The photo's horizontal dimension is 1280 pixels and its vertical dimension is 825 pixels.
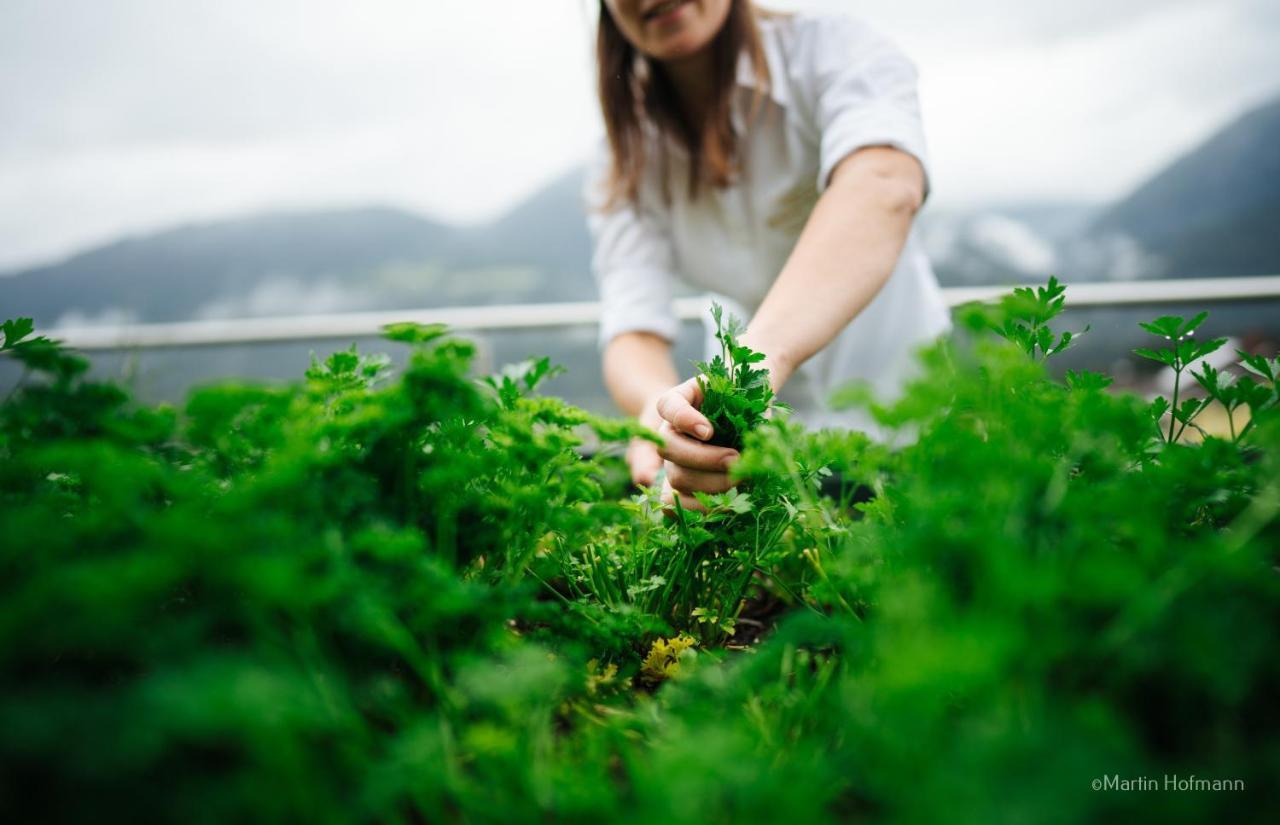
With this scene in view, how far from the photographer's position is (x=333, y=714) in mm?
390

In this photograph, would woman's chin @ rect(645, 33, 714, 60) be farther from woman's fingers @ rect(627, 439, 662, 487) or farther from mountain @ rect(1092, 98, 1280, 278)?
mountain @ rect(1092, 98, 1280, 278)

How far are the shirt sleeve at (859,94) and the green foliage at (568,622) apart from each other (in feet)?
2.21

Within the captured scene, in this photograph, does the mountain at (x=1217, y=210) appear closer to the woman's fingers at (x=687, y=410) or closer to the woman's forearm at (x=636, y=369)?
the woman's forearm at (x=636, y=369)

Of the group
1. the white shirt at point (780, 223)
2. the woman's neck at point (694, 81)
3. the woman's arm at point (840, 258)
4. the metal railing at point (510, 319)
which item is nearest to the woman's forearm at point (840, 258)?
the woman's arm at point (840, 258)

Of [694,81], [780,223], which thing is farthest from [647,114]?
[780,223]

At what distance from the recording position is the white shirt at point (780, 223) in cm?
149

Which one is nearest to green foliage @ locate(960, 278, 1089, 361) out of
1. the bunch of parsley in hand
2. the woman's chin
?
the bunch of parsley in hand

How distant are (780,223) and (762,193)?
0.09m

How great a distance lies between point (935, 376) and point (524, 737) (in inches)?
14.0

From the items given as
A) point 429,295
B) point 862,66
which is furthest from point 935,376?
point 429,295

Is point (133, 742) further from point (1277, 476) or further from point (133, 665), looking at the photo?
point (1277, 476)

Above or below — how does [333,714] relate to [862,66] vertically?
below

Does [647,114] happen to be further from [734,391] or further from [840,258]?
[734,391]

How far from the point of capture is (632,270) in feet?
5.94
